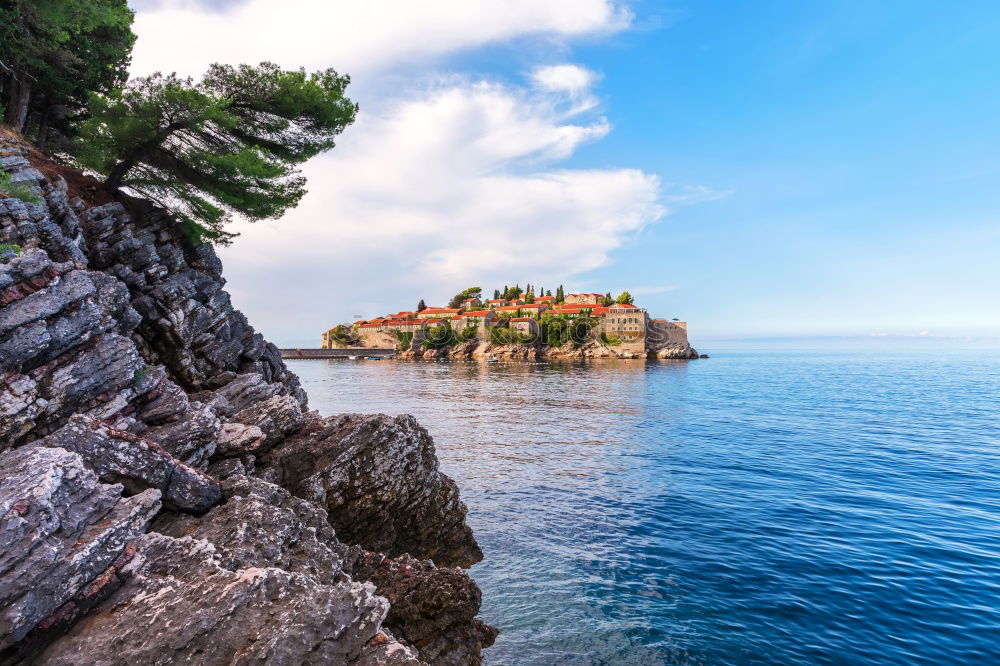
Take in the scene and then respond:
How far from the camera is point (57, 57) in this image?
2377 centimetres

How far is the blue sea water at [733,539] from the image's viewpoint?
1191 cm

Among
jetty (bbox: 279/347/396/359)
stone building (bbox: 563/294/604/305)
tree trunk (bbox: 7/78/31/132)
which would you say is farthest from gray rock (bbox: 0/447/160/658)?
stone building (bbox: 563/294/604/305)

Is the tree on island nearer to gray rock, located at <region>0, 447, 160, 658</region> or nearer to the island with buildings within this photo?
gray rock, located at <region>0, 447, 160, 658</region>

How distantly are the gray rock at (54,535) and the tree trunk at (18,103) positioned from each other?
73.6 ft

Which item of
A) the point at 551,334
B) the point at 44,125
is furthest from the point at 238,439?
the point at 551,334

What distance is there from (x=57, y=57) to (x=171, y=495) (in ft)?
86.4

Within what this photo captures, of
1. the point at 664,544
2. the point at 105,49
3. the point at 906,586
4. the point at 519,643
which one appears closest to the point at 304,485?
the point at 519,643

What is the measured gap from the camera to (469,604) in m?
10.7

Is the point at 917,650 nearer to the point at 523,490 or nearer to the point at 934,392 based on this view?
the point at 523,490

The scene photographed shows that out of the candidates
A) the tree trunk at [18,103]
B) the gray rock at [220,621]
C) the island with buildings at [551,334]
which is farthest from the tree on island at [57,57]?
the island with buildings at [551,334]

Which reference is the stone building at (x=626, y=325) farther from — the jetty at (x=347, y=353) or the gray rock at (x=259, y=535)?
the gray rock at (x=259, y=535)

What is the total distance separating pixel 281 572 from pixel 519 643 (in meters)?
6.80

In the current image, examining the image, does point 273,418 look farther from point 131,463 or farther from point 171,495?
point 131,463

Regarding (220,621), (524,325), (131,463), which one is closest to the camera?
(220,621)
